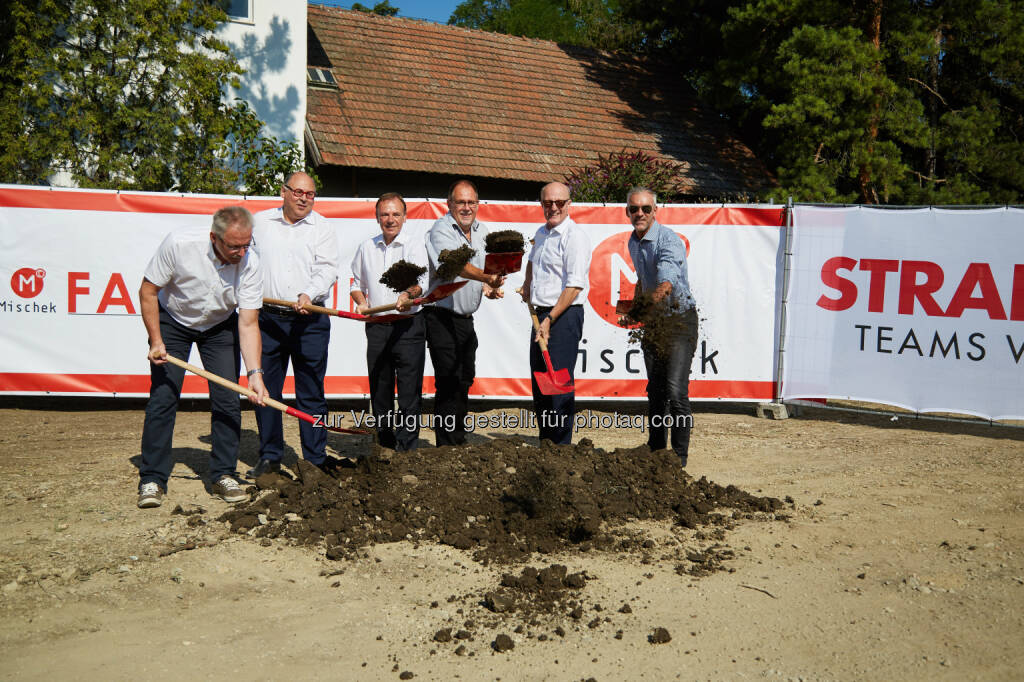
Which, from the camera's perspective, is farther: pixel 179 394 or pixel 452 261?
pixel 452 261

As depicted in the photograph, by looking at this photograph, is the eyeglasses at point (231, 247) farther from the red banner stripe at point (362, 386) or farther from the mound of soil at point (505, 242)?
the red banner stripe at point (362, 386)

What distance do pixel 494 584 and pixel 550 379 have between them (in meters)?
2.22

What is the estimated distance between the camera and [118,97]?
507 inches

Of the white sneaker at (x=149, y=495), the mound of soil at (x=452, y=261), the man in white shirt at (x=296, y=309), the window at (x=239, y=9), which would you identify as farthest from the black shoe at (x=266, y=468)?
the window at (x=239, y=9)

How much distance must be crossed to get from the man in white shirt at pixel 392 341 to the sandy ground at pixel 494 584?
4.79 ft

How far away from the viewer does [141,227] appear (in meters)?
9.08

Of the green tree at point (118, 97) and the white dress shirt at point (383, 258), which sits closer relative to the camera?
the white dress shirt at point (383, 258)

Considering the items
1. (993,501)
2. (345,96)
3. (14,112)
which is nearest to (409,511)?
(993,501)

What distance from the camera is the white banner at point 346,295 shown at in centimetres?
900

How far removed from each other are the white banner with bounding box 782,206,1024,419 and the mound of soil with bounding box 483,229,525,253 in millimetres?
4080

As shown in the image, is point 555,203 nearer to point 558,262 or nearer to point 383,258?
point 558,262

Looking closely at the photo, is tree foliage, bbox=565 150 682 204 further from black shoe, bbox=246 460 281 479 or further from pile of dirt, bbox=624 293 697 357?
black shoe, bbox=246 460 281 479

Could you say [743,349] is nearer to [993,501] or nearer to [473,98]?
[993,501]

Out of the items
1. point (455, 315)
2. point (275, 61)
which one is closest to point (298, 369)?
point (455, 315)
